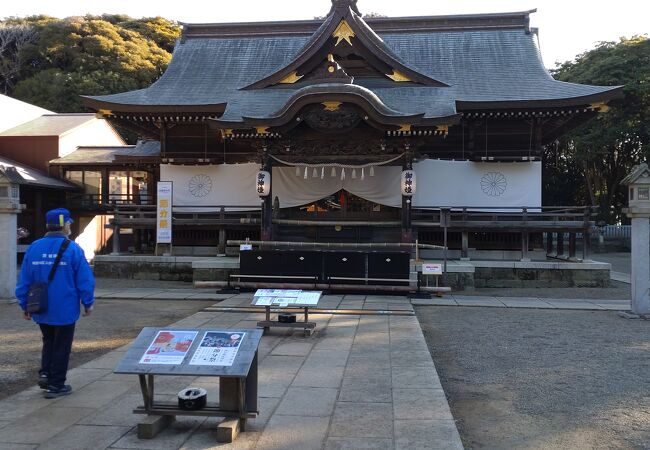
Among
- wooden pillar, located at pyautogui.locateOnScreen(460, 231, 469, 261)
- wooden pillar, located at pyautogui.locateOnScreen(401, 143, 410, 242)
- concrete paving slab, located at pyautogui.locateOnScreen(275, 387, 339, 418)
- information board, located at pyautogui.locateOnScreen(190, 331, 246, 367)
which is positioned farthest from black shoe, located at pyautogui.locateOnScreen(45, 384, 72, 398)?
wooden pillar, located at pyautogui.locateOnScreen(460, 231, 469, 261)

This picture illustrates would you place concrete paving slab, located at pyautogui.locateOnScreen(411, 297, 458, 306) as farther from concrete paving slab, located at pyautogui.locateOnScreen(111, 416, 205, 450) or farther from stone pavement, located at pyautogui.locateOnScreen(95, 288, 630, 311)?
concrete paving slab, located at pyautogui.locateOnScreen(111, 416, 205, 450)

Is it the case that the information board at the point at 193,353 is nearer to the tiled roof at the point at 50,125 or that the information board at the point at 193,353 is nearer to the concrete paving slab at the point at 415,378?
the concrete paving slab at the point at 415,378

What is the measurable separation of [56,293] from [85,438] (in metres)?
1.53

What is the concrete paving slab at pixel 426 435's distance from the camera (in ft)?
12.7

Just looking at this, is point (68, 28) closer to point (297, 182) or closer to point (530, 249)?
point (297, 182)

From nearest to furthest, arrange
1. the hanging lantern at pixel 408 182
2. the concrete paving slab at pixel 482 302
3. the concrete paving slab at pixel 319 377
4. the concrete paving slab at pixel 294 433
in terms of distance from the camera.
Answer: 1. the concrete paving slab at pixel 294 433
2. the concrete paving slab at pixel 319 377
3. the concrete paving slab at pixel 482 302
4. the hanging lantern at pixel 408 182

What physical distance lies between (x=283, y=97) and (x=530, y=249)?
996 centimetres

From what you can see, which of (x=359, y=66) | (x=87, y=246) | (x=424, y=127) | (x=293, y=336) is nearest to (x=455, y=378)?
(x=293, y=336)

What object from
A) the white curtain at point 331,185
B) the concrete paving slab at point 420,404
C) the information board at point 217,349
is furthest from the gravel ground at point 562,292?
the information board at point 217,349

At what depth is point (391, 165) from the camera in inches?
637

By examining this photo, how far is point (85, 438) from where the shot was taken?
3992 millimetres

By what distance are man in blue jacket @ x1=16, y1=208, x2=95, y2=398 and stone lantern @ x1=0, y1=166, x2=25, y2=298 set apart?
762 cm

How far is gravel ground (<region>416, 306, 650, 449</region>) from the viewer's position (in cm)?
446

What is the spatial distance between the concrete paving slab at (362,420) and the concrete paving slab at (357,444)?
0.26ft
